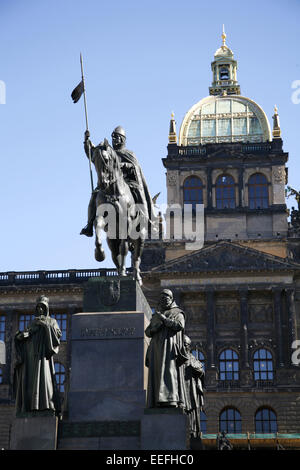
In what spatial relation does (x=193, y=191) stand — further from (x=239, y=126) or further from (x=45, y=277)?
(x=45, y=277)

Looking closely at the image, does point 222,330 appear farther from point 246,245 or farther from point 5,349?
point 5,349

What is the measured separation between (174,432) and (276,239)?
54.3 metres

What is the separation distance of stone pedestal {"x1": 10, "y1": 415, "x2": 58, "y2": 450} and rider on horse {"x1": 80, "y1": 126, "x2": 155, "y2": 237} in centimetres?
380

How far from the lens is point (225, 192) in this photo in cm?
7069

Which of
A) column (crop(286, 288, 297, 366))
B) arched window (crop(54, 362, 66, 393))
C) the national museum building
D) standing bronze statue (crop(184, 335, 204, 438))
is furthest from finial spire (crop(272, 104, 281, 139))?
standing bronze statue (crop(184, 335, 204, 438))

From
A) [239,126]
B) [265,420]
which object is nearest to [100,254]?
[265,420]

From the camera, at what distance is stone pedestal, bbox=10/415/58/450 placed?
47.1ft

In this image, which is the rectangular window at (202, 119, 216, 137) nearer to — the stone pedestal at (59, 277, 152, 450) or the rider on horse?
the rider on horse

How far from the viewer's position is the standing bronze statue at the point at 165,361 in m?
14.2

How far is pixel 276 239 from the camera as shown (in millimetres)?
67562

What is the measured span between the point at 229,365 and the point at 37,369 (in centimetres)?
4927

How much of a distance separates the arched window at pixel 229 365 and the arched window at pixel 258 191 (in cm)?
1216

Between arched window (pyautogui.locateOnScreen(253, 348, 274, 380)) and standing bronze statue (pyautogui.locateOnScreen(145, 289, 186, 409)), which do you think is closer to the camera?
standing bronze statue (pyautogui.locateOnScreen(145, 289, 186, 409))

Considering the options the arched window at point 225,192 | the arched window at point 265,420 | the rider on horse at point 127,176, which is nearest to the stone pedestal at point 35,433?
the rider on horse at point 127,176
